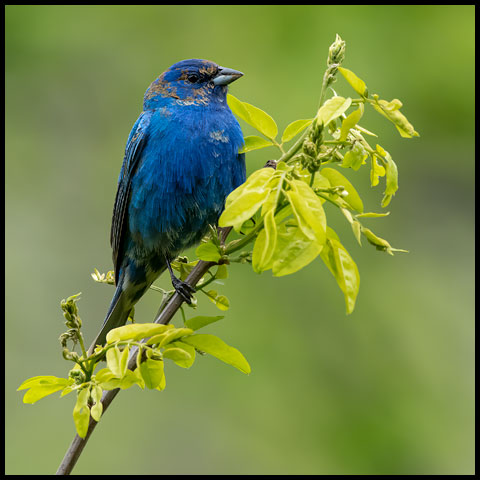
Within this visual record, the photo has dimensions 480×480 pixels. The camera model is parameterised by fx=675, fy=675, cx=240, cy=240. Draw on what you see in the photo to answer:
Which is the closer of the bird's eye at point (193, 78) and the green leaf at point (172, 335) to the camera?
the green leaf at point (172, 335)

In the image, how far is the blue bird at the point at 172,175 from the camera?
3.72 metres

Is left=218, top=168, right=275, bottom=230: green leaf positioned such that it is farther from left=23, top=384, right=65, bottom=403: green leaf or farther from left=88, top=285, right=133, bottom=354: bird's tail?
left=88, top=285, right=133, bottom=354: bird's tail

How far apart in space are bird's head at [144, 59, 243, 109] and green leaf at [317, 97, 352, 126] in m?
2.09

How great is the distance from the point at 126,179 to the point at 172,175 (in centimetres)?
44

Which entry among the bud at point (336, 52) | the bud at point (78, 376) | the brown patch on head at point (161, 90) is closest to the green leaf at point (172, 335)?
the bud at point (78, 376)

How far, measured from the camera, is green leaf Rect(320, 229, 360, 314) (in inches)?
75.7

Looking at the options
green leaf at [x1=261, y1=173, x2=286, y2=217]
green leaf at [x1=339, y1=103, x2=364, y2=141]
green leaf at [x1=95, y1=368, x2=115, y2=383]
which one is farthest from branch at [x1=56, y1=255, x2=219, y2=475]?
green leaf at [x1=339, y1=103, x2=364, y2=141]

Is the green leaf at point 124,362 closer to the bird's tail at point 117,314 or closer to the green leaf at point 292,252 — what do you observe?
the green leaf at point 292,252

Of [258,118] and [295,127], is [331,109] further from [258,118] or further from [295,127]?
[258,118]

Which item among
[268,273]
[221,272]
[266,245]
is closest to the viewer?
[266,245]

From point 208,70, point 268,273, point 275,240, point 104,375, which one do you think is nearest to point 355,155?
point 275,240

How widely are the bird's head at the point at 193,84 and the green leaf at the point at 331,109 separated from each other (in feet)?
6.86

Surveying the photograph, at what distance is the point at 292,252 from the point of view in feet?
6.06

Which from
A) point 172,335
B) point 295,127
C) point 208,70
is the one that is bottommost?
point 172,335
